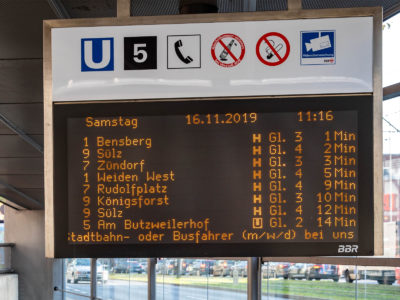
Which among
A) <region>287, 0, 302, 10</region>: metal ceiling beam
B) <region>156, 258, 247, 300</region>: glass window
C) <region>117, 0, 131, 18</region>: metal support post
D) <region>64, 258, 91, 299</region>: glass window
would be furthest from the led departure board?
<region>64, 258, 91, 299</region>: glass window

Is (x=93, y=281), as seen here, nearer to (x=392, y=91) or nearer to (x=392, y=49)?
(x=392, y=91)

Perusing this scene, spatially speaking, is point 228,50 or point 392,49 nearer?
point 228,50

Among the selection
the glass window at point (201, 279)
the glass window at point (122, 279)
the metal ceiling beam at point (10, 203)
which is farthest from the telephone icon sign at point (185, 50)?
the metal ceiling beam at point (10, 203)

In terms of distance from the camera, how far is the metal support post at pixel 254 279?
8.04 meters

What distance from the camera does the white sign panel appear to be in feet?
11.1

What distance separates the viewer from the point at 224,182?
10.7ft

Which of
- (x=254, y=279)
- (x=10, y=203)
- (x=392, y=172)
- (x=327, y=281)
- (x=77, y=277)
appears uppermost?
(x=392, y=172)

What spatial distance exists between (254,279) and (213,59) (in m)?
5.36

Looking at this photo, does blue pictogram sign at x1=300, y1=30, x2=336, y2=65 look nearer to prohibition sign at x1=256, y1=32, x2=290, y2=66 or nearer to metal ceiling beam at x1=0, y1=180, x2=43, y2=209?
prohibition sign at x1=256, y1=32, x2=290, y2=66

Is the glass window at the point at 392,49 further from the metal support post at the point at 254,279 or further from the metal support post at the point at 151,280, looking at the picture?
the metal support post at the point at 151,280

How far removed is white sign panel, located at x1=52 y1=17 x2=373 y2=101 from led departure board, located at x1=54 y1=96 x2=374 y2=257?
148mm

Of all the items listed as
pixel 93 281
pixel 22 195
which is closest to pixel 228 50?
pixel 22 195

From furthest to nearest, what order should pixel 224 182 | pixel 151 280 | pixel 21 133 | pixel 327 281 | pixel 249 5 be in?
pixel 151 280, pixel 21 133, pixel 327 281, pixel 249 5, pixel 224 182

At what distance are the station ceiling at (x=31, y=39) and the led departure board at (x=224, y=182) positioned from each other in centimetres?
191
